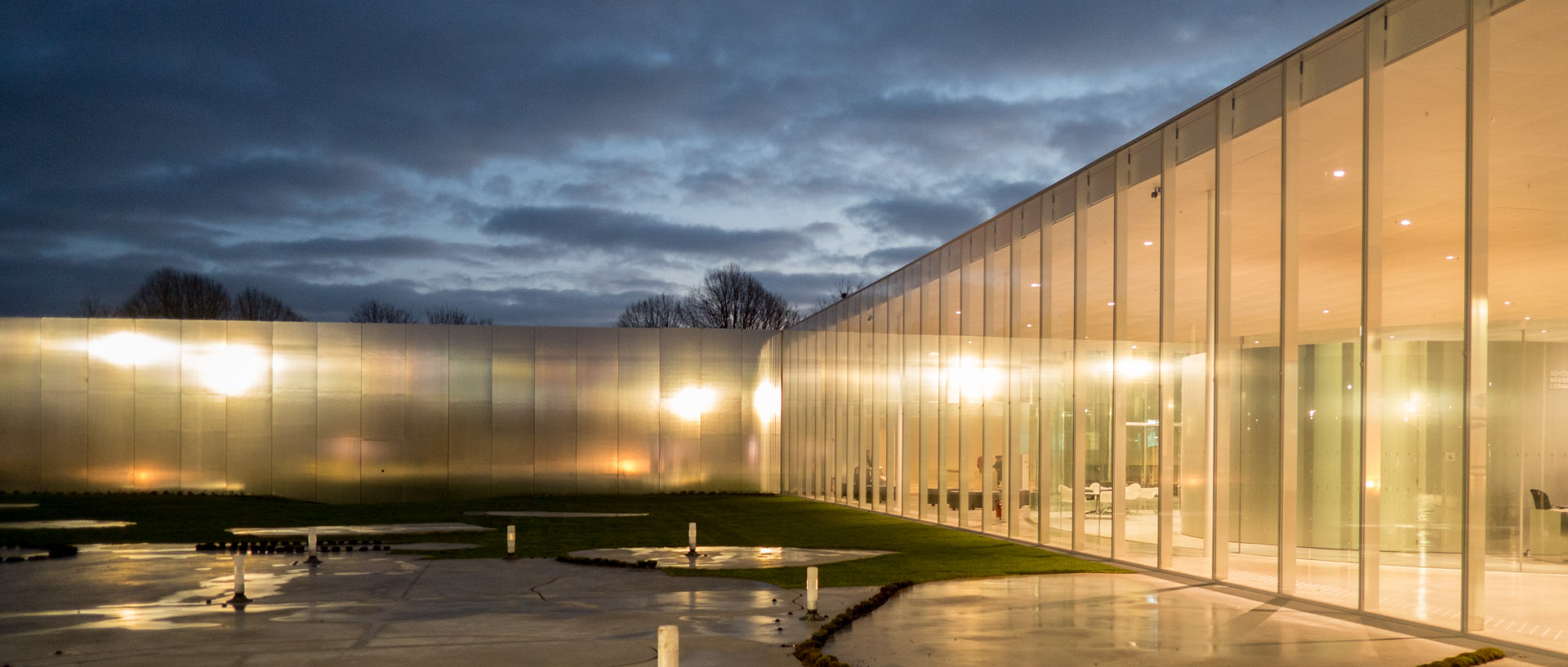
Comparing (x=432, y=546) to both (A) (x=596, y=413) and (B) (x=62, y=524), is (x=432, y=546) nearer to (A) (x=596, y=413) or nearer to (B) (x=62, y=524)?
(B) (x=62, y=524)

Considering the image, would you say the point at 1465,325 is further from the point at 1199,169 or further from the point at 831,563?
the point at 831,563

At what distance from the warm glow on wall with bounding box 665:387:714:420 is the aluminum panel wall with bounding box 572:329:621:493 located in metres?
2.09

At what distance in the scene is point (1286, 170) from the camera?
1403 cm

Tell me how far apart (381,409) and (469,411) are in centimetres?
289

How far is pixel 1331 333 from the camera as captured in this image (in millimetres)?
14406

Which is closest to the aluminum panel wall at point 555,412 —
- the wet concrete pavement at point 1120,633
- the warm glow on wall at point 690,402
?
the warm glow on wall at point 690,402

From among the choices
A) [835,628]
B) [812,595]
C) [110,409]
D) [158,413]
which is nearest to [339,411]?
[158,413]

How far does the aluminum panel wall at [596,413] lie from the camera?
136 feet

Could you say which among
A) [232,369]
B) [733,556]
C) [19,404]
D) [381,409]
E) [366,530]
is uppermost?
[232,369]

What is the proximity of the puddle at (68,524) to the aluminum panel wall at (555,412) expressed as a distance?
1554 cm

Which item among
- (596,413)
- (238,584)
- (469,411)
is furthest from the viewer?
(596,413)

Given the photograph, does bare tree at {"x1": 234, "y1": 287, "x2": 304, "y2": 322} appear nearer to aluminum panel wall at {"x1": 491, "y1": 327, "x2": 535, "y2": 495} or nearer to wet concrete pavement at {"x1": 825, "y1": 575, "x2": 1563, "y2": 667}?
aluminum panel wall at {"x1": 491, "y1": 327, "x2": 535, "y2": 495}

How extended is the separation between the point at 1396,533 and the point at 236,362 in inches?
1415

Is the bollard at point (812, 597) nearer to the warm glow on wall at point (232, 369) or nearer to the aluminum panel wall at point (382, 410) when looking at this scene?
the aluminum panel wall at point (382, 410)
